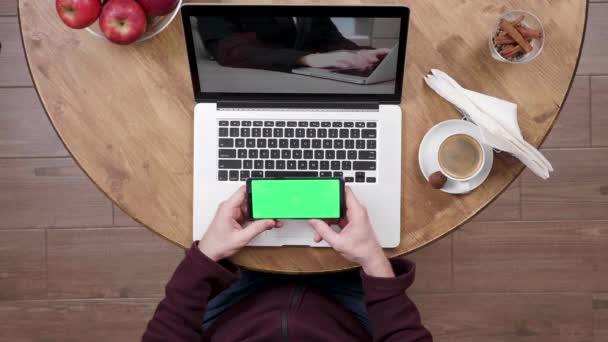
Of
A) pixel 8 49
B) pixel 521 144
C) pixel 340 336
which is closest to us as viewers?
pixel 521 144

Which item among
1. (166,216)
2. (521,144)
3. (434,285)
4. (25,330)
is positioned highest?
(521,144)

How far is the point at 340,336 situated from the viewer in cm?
113

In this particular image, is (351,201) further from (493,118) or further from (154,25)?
(154,25)

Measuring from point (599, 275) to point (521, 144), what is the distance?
0.96m

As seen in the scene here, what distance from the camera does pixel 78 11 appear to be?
95 cm

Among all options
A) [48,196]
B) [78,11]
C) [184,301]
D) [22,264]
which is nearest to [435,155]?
[184,301]

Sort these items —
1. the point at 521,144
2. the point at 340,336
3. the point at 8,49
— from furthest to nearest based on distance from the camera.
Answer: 1. the point at 8,49
2. the point at 340,336
3. the point at 521,144

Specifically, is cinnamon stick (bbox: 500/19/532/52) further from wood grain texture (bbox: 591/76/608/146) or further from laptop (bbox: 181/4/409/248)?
wood grain texture (bbox: 591/76/608/146)

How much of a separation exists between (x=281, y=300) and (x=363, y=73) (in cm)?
50

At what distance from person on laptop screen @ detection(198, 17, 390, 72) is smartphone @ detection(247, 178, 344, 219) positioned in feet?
0.65

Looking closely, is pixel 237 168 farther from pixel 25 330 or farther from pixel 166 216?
pixel 25 330

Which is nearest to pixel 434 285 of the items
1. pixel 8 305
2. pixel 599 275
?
pixel 599 275

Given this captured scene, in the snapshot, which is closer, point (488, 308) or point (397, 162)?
point (397, 162)

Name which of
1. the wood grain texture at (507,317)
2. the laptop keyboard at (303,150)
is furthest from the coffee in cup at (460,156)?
the wood grain texture at (507,317)
